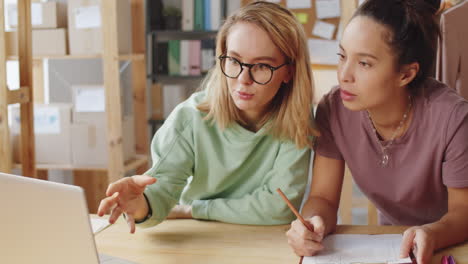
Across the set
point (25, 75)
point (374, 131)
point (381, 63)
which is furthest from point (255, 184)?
point (25, 75)

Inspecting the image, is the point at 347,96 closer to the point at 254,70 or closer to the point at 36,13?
the point at 254,70

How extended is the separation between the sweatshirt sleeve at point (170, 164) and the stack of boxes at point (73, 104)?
188 cm

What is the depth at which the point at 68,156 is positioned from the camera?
327 centimetres

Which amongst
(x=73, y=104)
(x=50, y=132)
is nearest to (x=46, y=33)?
(x=73, y=104)

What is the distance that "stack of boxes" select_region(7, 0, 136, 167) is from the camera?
3.14m

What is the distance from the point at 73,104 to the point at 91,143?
0.25 meters

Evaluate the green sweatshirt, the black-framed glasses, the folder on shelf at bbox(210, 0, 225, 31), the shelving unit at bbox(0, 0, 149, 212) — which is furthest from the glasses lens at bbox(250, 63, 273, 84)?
the folder on shelf at bbox(210, 0, 225, 31)

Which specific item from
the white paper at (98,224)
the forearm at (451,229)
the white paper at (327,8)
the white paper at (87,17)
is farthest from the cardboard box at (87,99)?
the forearm at (451,229)

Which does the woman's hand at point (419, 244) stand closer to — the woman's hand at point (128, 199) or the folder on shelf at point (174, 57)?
the woman's hand at point (128, 199)

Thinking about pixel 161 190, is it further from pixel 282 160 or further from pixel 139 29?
pixel 139 29

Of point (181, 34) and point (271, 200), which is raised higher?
point (181, 34)

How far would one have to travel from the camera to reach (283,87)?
1.42 metres

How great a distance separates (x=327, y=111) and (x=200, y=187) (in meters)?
0.37

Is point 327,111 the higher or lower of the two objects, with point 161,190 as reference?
higher
